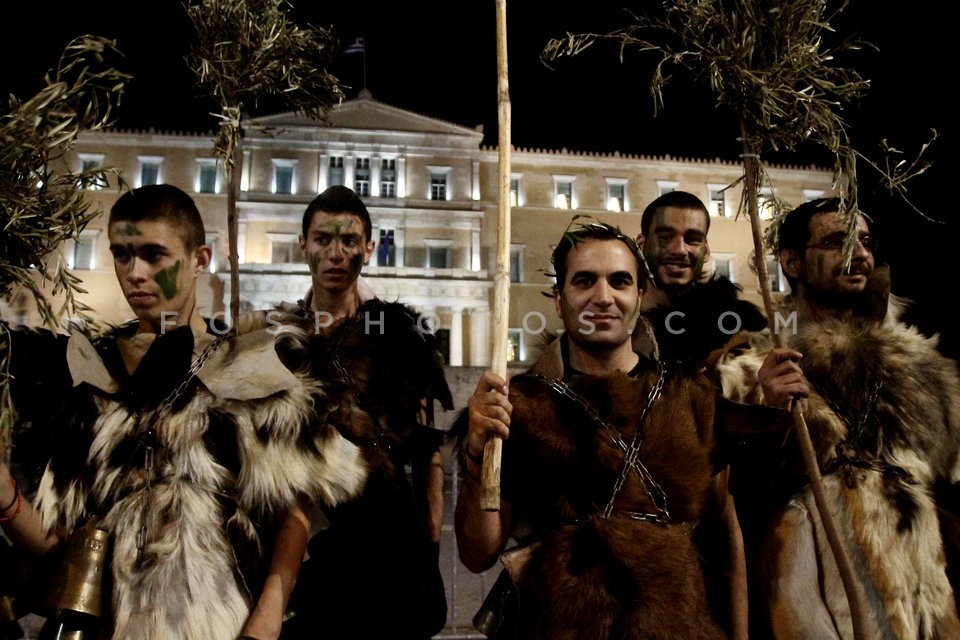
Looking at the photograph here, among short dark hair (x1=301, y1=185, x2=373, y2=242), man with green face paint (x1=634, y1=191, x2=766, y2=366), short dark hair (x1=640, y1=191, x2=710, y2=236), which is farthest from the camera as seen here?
short dark hair (x1=640, y1=191, x2=710, y2=236)

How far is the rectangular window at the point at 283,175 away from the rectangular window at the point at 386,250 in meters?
5.48

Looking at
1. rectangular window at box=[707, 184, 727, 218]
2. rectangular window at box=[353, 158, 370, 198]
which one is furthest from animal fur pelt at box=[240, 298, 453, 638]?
rectangular window at box=[707, 184, 727, 218]

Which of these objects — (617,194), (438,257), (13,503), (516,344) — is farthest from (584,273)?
(617,194)

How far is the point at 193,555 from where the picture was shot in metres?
2.45

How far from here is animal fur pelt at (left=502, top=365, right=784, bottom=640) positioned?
2303mm

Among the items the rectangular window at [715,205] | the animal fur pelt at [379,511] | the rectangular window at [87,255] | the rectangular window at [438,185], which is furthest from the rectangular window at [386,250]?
the animal fur pelt at [379,511]

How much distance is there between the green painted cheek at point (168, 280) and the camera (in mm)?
2955

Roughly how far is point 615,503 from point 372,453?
133cm

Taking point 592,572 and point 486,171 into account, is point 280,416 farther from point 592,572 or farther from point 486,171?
point 486,171

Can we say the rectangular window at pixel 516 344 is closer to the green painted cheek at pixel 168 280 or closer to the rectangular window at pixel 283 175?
the rectangular window at pixel 283 175

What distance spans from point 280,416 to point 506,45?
169 centimetres

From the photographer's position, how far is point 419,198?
122ft

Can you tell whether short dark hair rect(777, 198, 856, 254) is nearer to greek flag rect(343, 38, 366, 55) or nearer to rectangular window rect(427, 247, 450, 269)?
greek flag rect(343, 38, 366, 55)

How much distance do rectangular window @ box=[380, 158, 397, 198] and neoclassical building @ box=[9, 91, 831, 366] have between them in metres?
0.06
